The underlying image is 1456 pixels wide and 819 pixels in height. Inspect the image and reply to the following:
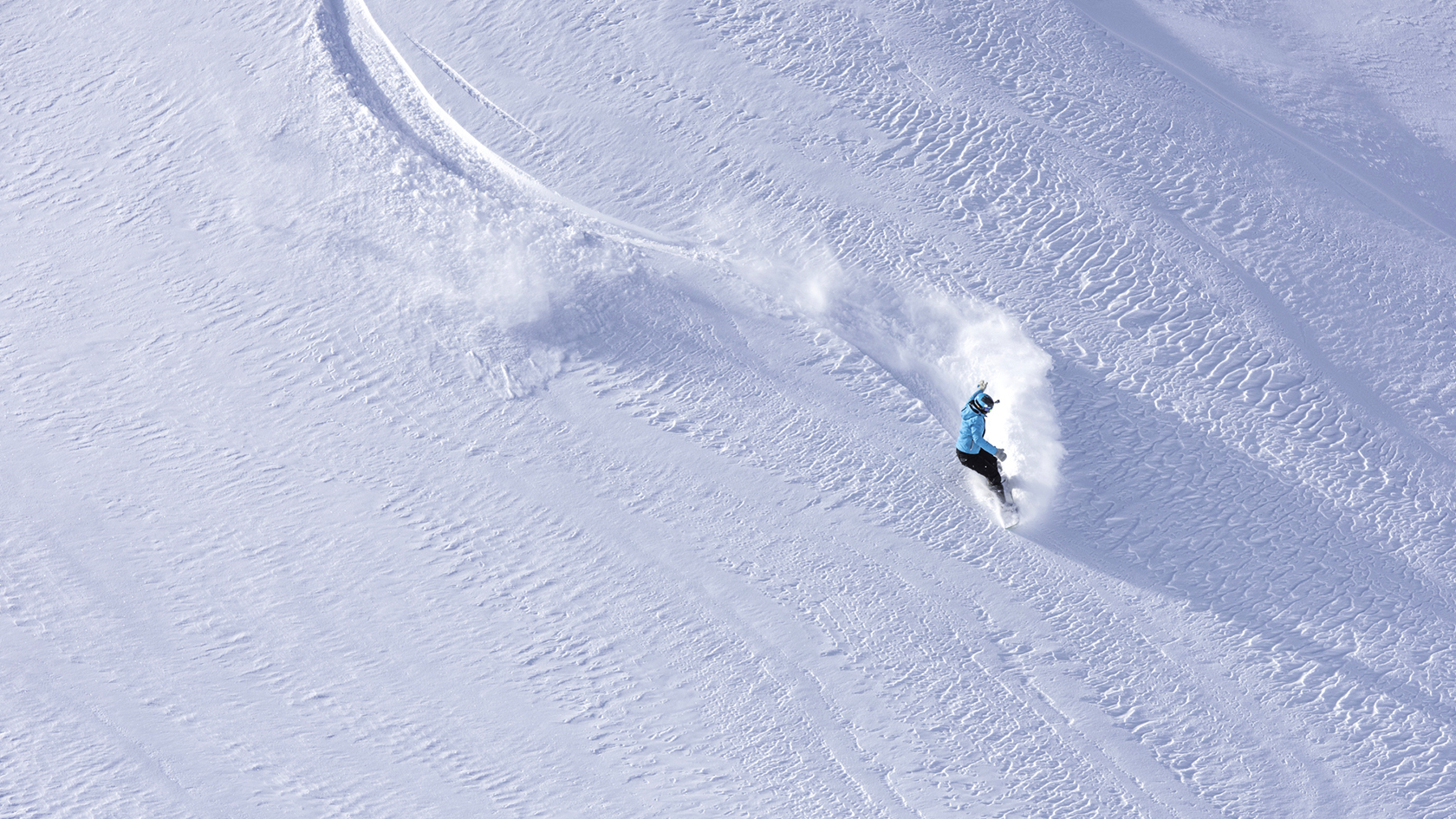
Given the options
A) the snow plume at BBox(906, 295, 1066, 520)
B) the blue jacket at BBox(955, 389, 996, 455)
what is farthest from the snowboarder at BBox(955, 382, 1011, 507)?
the snow plume at BBox(906, 295, 1066, 520)

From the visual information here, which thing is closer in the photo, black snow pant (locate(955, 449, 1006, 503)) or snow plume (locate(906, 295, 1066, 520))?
black snow pant (locate(955, 449, 1006, 503))

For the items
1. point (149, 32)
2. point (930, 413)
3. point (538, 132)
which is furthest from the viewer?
point (149, 32)

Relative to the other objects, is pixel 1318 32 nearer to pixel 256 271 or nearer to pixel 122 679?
pixel 256 271

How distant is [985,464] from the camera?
25.6ft

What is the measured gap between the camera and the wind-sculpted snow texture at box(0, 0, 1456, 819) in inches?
301

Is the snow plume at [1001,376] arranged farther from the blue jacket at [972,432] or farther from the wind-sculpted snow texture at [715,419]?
the blue jacket at [972,432]

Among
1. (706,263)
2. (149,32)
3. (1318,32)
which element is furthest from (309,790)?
(1318,32)

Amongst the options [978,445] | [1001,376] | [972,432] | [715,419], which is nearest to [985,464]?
[978,445]

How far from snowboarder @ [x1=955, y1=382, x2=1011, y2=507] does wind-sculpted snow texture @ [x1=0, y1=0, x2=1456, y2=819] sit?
0.36 metres

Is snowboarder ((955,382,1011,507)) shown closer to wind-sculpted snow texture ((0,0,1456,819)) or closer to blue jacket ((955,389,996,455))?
blue jacket ((955,389,996,455))

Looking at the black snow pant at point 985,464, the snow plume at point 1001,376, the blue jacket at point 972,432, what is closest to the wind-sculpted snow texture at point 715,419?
the snow plume at point 1001,376

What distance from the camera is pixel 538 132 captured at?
9750mm

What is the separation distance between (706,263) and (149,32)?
20.8 ft

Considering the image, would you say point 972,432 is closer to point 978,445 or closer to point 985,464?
point 978,445
